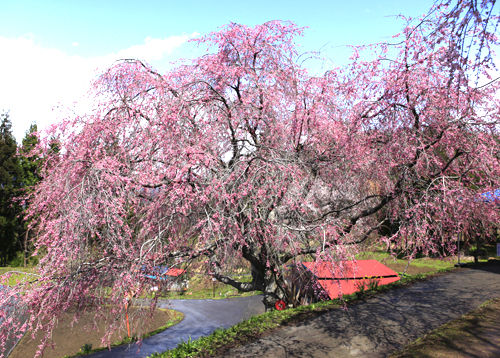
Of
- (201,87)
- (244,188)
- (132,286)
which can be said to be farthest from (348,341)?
(201,87)

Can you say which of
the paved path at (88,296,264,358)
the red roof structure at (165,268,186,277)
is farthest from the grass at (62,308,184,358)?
the red roof structure at (165,268,186,277)

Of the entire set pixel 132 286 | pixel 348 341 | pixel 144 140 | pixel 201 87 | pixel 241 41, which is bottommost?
pixel 348 341

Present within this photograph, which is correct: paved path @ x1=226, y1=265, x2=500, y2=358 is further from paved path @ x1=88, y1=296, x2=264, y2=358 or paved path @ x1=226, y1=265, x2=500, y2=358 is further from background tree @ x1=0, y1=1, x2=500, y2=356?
paved path @ x1=88, y1=296, x2=264, y2=358

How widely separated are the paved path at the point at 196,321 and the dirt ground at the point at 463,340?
567 centimetres

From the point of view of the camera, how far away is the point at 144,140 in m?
7.01

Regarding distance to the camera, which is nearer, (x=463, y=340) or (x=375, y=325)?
(x=463, y=340)

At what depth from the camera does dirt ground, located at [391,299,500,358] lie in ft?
16.7

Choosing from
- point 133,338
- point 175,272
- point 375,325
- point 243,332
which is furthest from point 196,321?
point 375,325

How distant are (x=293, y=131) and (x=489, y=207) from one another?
4878mm

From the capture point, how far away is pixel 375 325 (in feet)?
22.3

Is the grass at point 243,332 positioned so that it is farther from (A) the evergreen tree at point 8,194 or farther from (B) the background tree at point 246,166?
(A) the evergreen tree at point 8,194

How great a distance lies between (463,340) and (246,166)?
195 inches

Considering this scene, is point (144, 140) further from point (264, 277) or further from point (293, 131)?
point (264, 277)

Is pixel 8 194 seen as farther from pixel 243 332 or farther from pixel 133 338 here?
pixel 243 332
